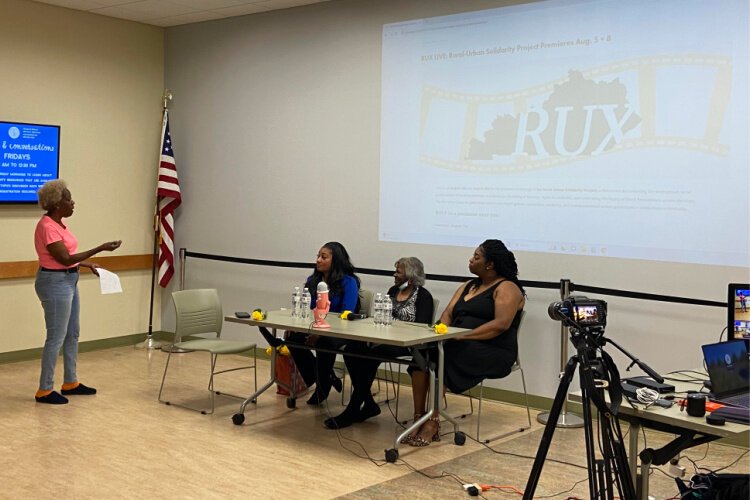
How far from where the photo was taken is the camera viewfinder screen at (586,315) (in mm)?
3297

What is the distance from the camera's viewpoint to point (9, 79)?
7539mm

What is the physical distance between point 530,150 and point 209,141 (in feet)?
11.6

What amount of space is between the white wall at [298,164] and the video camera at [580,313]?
2.62 meters

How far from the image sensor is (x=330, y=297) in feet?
20.5

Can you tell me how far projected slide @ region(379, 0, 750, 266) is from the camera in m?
5.49

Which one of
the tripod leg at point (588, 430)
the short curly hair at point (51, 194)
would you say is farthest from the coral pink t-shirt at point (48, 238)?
the tripod leg at point (588, 430)

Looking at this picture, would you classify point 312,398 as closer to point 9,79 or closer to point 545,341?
point 545,341

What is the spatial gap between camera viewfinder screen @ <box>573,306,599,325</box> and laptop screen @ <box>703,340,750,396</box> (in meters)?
0.50

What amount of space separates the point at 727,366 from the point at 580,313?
0.76 m

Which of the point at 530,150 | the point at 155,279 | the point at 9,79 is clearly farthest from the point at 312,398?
the point at 9,79

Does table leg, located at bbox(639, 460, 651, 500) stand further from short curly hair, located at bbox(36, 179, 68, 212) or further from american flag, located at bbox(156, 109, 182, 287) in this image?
american flag, located at bbox(156, 109, 182, 287)

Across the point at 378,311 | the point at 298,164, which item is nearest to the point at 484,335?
the point at 378,311

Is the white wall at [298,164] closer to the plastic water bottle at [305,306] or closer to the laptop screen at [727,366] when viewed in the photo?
the plastic water bottle at [305,306]

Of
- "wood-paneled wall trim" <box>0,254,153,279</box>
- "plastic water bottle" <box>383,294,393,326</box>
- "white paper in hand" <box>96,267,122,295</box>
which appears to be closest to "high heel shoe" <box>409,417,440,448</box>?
"plastic water bottle" <box>383,294,393,326</box>
